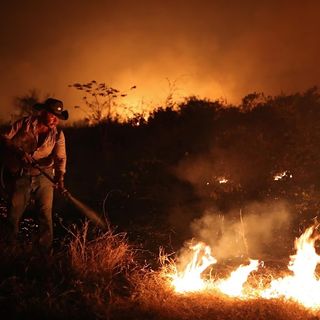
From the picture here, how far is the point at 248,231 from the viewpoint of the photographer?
8578 millimetres

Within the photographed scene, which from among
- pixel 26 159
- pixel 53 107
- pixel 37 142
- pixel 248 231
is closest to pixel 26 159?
pixel 26 159

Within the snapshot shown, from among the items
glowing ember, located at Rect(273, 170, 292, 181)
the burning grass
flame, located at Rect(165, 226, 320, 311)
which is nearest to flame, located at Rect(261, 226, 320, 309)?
flame, located at Rect(165, 226, 320, 311)

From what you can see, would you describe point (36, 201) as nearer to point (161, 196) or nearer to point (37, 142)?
point (37, 142)

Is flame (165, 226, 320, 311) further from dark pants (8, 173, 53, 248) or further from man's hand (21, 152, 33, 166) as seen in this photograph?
man's hand (21, 152, 33, 166)

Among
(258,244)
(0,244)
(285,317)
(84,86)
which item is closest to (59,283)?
(0,244)

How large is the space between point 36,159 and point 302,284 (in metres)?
3.66

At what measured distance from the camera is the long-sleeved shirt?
6406 mm

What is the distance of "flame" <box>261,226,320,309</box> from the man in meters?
2.94

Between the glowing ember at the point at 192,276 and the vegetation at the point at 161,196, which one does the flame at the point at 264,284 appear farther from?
the vegetation at the point at 161,196

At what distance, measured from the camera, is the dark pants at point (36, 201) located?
20.9 feet

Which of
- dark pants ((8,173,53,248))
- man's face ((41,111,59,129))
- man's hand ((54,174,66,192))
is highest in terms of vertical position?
man's face ((41,111,59,129))

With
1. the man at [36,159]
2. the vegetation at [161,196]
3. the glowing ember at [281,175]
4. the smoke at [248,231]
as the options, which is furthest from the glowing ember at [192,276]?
the glowing ember at [281,175]

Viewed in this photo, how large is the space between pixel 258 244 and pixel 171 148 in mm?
3839

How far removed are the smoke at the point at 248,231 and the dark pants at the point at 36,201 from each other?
106 inches
